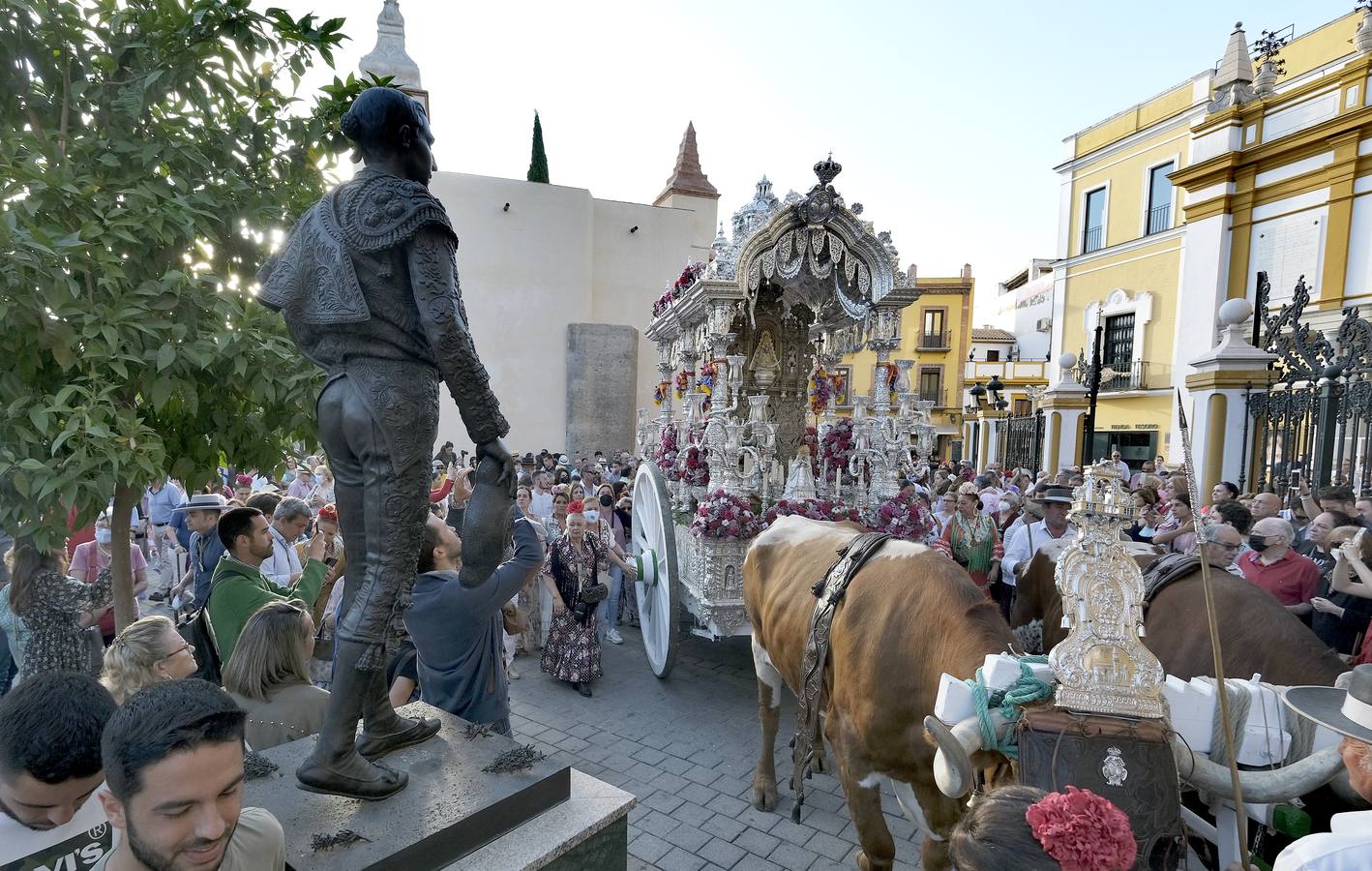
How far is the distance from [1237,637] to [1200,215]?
18.7 meters

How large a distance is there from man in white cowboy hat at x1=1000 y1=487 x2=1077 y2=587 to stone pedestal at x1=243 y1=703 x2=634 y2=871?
466cm

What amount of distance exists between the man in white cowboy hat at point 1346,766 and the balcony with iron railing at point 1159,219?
22.6 m

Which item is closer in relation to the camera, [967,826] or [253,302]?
[967,826]

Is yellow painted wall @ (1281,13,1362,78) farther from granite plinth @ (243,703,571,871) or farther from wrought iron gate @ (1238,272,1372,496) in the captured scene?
granite plinth @ (243,703,571,871)

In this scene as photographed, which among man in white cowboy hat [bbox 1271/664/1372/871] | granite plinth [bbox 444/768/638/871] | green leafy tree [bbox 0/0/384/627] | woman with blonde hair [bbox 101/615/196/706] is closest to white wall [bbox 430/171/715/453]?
green leafy tree [bbox 0/0/384/627]

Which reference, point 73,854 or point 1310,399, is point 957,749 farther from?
point 1310,399

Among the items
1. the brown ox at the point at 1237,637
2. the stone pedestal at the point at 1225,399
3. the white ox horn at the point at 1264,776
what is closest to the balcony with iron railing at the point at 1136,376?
the stone pedestal at the point at 1225,399

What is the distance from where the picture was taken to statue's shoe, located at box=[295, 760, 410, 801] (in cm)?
190

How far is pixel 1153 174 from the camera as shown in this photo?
1980 centimetres

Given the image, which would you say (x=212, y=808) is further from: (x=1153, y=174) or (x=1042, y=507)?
(x=1153, y=174)

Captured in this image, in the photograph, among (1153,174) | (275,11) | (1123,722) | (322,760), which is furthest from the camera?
(1153,174)

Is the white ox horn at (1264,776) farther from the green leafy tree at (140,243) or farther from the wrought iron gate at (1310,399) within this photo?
the wrought iron gate at (1310,399)

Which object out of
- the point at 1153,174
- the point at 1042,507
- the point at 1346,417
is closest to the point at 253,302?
the point at 1042,507

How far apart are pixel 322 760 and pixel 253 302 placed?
170 cm
